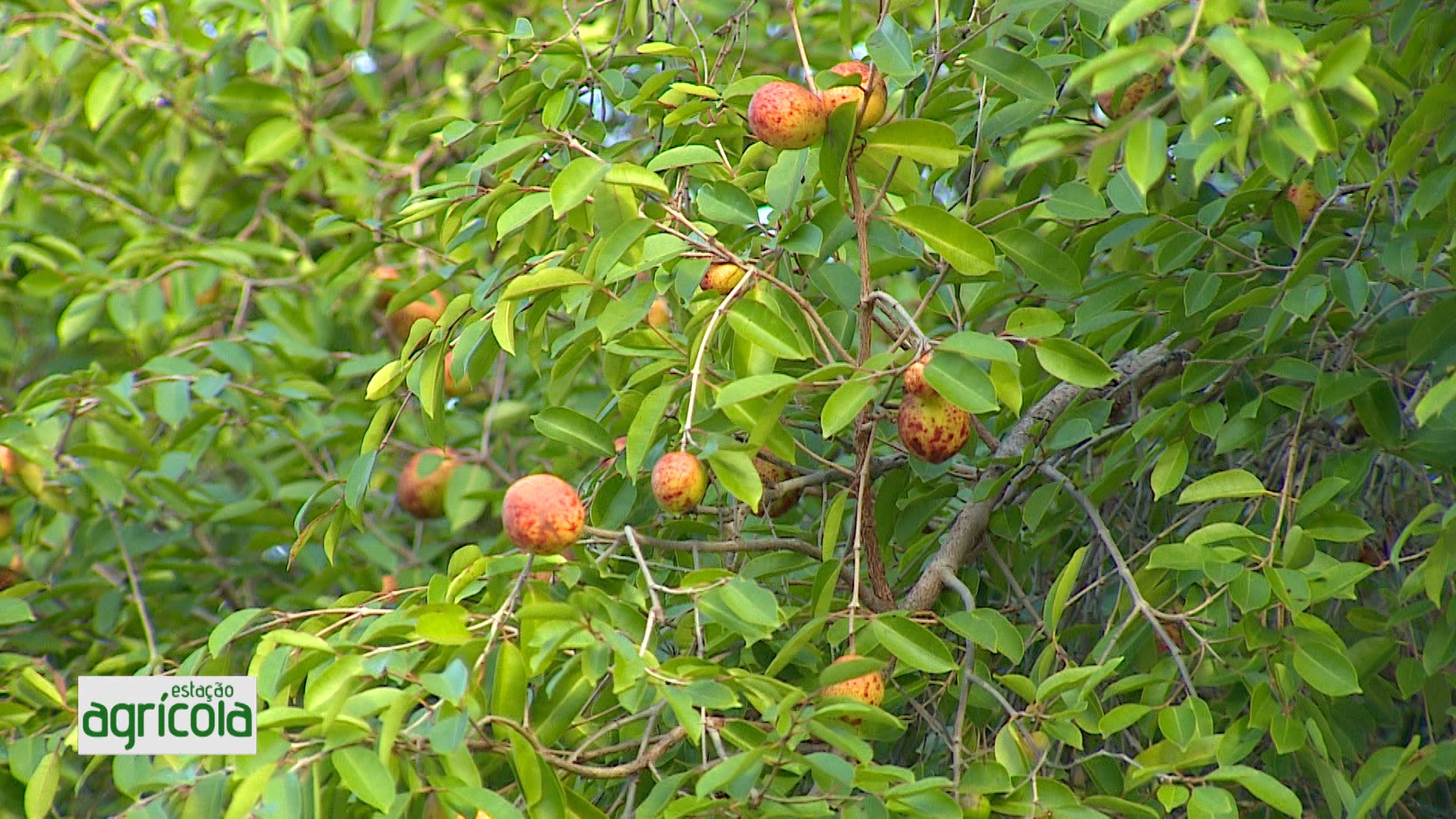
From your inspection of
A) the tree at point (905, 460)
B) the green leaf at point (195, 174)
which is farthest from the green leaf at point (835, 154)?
the green leaf at point (195, 174)

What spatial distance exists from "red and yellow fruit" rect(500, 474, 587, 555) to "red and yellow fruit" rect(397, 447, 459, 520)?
1376 millimetres

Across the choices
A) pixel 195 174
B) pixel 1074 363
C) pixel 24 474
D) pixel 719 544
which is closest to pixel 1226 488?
pixel 1074 363

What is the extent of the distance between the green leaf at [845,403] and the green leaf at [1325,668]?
1.55 feet

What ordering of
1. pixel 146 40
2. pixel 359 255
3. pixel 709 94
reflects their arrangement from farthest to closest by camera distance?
pixel 146 40 < pixel 359 255 < pixel 709 94

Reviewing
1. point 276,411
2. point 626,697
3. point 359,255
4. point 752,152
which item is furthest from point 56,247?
point 626,697

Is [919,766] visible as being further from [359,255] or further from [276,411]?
[276,411]

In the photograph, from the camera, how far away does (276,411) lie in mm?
2439

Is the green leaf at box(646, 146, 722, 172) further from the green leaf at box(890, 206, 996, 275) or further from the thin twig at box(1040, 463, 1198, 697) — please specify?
the thin twig at box(1040, 463, 1198, 697)

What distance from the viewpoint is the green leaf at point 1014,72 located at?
1346mm

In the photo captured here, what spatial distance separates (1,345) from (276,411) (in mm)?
956

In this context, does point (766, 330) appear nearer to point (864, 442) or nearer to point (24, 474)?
point (864, 442)

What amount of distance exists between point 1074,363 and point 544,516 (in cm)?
46

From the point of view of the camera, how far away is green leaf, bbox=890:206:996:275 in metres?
1.28

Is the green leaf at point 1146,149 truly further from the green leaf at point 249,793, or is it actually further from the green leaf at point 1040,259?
the green leaf at point 249,793
